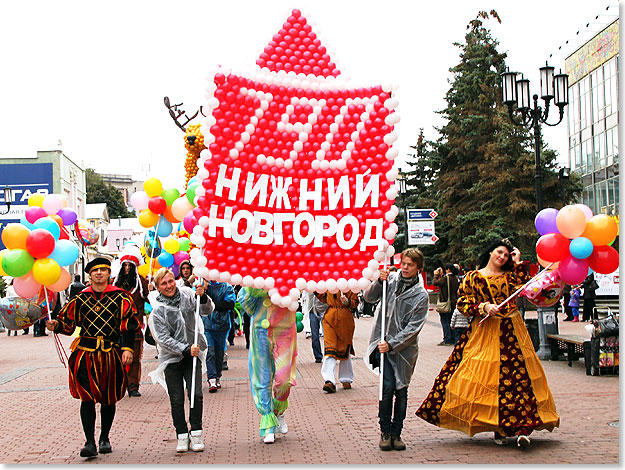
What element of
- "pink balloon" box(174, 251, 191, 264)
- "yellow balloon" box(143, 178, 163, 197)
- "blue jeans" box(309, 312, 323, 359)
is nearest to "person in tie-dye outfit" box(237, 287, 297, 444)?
"yellow balloon" box(143, 178, 163, 197)

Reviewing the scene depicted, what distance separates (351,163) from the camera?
7062 millimetres

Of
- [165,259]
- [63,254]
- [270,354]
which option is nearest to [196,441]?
[270,354]

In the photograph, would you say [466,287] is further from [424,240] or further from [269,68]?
[424,240]

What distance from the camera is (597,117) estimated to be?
40.6 meters

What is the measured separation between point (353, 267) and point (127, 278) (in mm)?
4635

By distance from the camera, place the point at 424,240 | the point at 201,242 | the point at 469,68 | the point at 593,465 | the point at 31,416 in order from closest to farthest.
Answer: the point at 593,465
the point at 201,242
the point at 31,416
the point at 424,240
the point at 469,68

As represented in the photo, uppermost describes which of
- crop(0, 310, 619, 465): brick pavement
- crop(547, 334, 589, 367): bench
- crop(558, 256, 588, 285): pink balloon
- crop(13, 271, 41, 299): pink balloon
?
crop(558, 256, 588, 285): pink balloon

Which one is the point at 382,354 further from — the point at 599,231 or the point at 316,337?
the point at 316,337

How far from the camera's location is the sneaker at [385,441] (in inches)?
263

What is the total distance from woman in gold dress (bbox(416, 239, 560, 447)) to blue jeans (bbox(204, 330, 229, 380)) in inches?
177

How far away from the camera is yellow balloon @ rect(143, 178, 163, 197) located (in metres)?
10.4

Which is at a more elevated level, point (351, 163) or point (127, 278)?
point (351, 163)

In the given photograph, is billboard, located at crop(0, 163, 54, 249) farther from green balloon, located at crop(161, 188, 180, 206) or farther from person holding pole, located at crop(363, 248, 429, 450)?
person holding pole, located at crop(363, 248, 429, 450)

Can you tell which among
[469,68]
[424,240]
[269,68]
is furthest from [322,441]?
[469,68]
